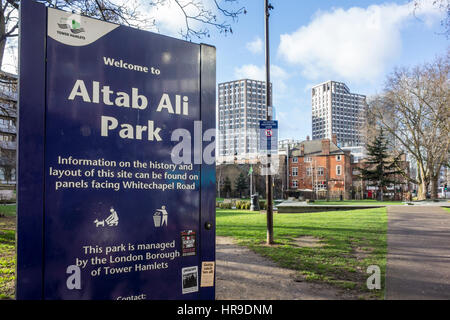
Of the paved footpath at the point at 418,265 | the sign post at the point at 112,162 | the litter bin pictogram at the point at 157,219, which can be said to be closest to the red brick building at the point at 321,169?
the paved footpath at the point at 418,265

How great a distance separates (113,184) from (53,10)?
1166mm

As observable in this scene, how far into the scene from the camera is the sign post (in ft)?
6.44

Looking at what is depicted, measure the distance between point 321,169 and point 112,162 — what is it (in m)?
73.1

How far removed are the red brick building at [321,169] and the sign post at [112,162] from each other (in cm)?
6486

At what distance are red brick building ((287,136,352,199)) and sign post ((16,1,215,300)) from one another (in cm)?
6486

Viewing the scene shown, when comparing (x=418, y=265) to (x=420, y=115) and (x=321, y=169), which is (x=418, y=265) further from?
(x=321, y=169)

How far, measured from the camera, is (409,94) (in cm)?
3844

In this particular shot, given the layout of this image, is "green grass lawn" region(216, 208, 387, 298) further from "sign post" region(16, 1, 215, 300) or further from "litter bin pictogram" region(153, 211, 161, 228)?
"litter bin pictogram" region(153, 211, 161, 228)

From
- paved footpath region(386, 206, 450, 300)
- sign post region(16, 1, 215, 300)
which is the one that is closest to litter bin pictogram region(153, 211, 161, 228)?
sign post region(16, 1, 215, 300)

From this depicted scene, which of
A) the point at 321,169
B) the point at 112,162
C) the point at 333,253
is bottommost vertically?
the point at 333,253

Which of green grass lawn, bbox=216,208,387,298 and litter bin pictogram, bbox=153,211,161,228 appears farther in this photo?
green grass lawn, bbox=216,208,387,298

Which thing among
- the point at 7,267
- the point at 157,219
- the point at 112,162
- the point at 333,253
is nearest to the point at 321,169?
the point at 333,253

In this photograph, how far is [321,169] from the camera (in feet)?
236
